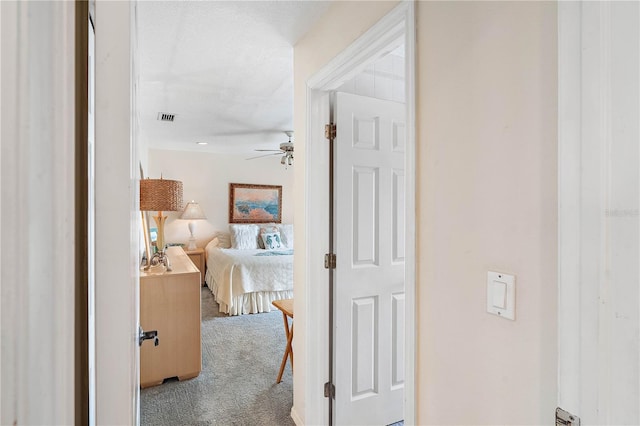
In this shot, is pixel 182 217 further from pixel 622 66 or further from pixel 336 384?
pixel 622 66

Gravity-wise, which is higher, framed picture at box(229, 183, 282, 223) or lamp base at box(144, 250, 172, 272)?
framed picture at box(229, 183, 282, 223)

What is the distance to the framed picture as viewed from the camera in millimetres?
6359

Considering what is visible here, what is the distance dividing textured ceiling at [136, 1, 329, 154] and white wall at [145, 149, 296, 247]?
5.82 ft

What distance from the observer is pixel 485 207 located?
2.96ft

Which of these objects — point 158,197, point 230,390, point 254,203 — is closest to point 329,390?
point 230,390

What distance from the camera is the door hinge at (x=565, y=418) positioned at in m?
0.66

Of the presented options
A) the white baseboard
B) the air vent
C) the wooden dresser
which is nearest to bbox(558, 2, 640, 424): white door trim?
the white baseboard

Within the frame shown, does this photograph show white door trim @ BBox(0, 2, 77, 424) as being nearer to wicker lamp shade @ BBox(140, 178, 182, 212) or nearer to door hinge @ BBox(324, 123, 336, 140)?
door hinge @ BBox(324, 123, 336, 140)

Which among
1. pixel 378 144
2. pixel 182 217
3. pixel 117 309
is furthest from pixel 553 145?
pixel 182 217

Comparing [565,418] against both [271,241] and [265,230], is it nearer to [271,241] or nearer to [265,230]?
[271,241]

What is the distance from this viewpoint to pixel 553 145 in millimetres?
733

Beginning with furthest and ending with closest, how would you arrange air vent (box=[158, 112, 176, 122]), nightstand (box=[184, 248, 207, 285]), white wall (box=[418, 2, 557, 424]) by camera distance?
nightstand (box=[184, 248, 207, 285]) → air vent (box=[158, 112, 176, 122]) → white wall (box=[418, 2, 557, 424])

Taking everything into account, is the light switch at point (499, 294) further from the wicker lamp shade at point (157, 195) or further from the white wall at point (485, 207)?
the wicker lamp shade at point (157, 195)

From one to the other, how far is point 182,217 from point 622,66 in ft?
19.6
